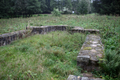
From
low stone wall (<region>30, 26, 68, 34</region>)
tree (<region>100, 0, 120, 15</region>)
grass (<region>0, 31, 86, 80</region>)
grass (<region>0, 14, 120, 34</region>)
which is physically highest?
tree (<region>100, 0, 120, 15</region>)

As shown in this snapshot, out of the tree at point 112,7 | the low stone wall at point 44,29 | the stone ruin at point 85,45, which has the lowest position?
the stone ruin at point 85,45

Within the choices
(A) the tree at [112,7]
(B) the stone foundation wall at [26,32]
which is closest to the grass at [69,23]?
(B) the stone foundation wall at [26,32]

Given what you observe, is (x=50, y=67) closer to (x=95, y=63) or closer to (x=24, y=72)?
(x=24, y=72)

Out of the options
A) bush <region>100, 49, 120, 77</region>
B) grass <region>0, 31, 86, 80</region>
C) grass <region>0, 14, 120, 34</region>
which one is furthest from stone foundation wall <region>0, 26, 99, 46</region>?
bush <region>100, 49, 120, 77</region>

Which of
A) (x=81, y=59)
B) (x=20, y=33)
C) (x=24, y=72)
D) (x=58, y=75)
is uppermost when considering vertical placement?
(x=20, y=33)

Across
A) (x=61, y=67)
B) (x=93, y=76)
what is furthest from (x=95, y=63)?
(x=61, y=67)

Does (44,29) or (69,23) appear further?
(69,23)

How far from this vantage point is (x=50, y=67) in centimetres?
306

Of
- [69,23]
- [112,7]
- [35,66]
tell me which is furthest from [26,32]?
[112,7]

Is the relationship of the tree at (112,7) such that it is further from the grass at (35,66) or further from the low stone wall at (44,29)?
the grass at (35,66)

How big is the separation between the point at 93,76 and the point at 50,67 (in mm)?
1358

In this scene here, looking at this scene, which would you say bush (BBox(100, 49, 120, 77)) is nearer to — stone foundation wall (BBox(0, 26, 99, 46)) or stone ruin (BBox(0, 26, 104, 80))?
stone ruin (BBox(0, 26, 104, 80))

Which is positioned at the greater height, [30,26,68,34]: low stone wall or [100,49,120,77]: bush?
[30,26,68,34]: low stone wall

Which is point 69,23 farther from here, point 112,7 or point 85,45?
point 112,7
